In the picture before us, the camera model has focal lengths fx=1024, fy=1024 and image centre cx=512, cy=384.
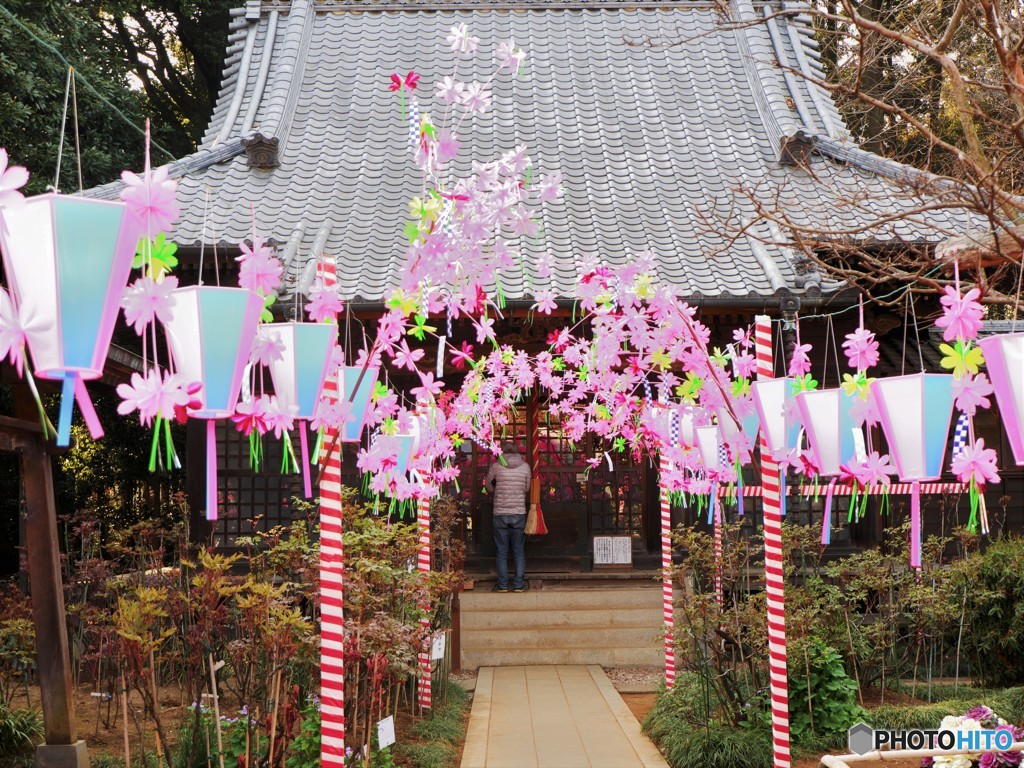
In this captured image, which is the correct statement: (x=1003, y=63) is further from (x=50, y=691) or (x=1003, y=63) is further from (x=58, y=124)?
(x=58, y=124)

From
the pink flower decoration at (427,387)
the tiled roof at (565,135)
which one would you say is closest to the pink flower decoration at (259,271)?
the pink flower decoration at (427,387)

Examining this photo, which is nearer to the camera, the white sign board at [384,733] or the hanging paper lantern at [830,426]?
the hanging paper lantern at [830,426]

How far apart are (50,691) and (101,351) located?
11.7ft

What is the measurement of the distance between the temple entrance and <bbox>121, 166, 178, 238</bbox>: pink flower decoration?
918cm

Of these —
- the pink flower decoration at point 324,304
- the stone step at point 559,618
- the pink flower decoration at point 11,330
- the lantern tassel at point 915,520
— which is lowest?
the stone step at point 559,618

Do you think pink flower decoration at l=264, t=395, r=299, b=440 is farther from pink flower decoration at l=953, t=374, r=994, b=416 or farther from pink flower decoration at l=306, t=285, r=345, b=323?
pink flower decoration at l=953, t=374, r=994, b=416

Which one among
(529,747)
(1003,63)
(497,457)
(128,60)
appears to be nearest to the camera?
(1003,63)

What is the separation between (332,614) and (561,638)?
6546 millimetres

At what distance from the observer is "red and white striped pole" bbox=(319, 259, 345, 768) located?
4.72 meters

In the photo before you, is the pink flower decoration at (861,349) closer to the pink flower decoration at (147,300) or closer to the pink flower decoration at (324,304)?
the pink flower decoration at (324,304)

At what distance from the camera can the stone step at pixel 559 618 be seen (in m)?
11.1

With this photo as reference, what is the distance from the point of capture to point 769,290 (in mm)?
10469

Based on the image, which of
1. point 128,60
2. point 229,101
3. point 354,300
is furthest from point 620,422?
point 128,60

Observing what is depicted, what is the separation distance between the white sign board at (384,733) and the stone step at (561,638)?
196 inches
